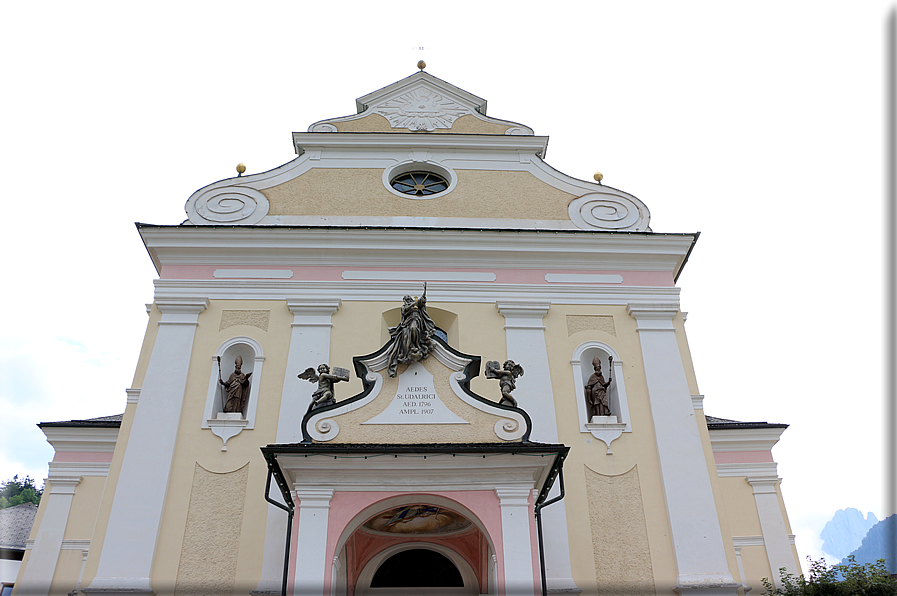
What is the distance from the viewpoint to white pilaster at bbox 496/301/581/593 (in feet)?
33.5

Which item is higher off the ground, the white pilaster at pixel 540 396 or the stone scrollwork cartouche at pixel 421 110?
the stone scrollwork cartouche at pixel 421 110

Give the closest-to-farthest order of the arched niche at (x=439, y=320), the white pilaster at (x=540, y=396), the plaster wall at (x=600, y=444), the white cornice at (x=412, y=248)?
the white pilaster at (x=540, y=396), the plaster wall at (x=600, y=444), the arched niche at (x=439, y=320), the white cornice at (x=412, y=248)

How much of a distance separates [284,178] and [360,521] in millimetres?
8072

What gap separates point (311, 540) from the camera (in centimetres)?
817

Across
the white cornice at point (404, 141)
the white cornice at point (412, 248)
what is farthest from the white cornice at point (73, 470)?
the white cornice at point (404, 141)

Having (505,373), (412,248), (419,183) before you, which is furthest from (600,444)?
(419,183)

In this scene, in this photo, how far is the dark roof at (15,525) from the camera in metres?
21.7

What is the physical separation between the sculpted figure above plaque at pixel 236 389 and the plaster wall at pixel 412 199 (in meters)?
3.41

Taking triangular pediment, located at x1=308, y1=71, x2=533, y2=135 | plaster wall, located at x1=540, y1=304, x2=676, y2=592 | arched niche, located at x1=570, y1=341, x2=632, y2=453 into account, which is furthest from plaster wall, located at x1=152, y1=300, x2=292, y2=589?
triangular pediment, located at x1=308, y1=71, x2=533, y2=135

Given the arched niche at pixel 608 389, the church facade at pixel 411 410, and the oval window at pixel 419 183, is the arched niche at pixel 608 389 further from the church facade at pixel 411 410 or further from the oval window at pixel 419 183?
the oval window at pixel 419 183

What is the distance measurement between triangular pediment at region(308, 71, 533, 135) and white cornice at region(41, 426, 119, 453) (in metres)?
7.28

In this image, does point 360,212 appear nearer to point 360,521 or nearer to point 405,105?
point 405,105

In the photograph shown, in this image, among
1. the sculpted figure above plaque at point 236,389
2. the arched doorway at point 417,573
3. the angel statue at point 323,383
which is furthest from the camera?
the sculpted figure above plaque at point 236,389

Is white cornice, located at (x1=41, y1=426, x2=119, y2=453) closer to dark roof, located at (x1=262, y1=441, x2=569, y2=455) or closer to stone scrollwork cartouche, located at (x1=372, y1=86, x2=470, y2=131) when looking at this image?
dark roof, located at (x1=262, y1=441, x2=569, y2=455)
